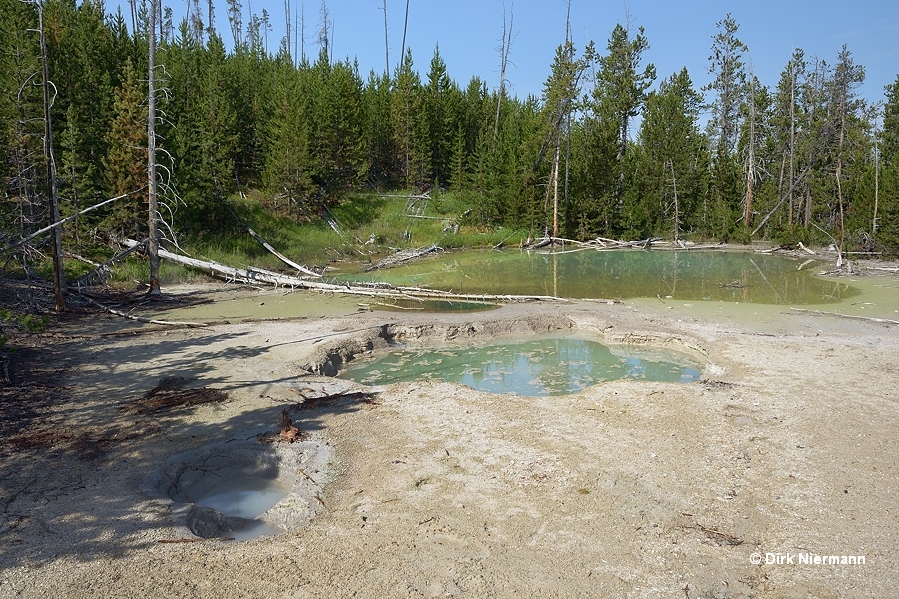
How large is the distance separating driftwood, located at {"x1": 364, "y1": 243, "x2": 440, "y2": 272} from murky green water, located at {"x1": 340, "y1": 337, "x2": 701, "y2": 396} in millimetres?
13785

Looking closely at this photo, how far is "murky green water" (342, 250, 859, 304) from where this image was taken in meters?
19.1

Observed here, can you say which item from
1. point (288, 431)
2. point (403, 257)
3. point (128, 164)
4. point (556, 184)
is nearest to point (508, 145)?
point (556, 184)

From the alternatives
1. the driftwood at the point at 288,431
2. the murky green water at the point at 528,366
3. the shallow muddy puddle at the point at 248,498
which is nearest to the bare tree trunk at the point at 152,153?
the murky green water at the point at 528,366

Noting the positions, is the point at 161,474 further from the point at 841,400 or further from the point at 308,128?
the point at 308,128

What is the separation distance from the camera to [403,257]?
29125 mm

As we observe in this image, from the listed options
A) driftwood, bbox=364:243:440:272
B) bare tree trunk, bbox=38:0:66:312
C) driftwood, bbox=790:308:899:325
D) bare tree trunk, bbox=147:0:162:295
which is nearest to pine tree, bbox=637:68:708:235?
driftwood, bbox=364:243:440:272

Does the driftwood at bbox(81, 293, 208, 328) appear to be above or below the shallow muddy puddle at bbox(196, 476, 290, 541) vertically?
above

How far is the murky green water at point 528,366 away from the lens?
10906mm

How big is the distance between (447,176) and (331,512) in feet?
151

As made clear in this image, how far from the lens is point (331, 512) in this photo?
5.97m

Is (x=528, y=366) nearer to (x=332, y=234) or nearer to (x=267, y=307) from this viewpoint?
(x=267, y=307)

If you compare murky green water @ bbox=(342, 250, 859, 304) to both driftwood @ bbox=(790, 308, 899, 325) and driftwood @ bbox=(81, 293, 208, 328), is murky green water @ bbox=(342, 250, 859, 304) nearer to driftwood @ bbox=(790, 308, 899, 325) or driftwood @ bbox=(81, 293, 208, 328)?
driftwood @ bbox=(790, 308, 899, 325)

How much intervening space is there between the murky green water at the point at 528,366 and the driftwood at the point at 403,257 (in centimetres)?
1379

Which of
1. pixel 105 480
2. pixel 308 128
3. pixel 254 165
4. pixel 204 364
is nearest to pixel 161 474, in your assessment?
pixel 105 480
